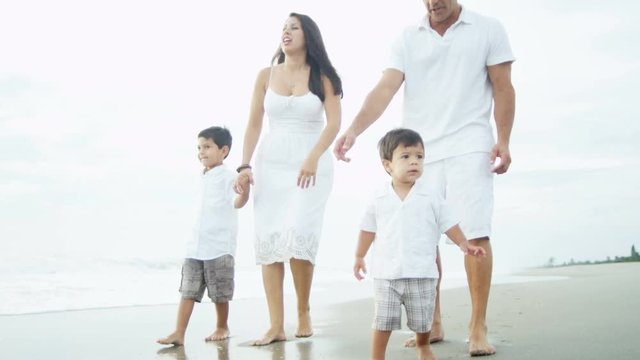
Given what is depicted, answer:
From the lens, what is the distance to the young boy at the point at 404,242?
329 cm

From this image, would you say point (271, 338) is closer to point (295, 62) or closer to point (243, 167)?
point (243, 167)

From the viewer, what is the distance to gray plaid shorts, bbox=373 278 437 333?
10.7ft

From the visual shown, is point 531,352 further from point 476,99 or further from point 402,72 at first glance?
point 402,72

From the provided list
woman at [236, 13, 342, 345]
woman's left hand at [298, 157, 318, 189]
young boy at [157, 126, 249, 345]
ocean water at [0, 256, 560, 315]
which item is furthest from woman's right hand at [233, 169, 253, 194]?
ocean water at [0, 256, 560, 315]

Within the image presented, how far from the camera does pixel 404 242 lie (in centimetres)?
330

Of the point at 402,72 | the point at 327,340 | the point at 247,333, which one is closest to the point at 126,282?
the point at 247,333

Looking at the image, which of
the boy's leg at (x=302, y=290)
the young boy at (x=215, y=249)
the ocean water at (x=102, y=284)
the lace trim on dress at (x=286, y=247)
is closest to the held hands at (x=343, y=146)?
the lace trim on dress at (x=286, y=247)

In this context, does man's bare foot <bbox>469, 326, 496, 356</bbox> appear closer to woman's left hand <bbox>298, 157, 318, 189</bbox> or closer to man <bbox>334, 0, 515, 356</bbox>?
man <bbox>334, 0, 515, 356</bbox>

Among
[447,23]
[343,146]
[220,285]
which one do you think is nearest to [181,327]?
[220,285]

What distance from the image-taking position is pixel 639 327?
4156 millimetres

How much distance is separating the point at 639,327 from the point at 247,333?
2.65 meters

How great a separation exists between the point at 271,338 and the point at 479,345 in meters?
1.40

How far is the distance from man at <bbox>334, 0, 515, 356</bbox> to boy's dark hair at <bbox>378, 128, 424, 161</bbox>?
0.44 meters

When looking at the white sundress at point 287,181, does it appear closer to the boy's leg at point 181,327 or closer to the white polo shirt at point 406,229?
the boy's leg at point 181,327
